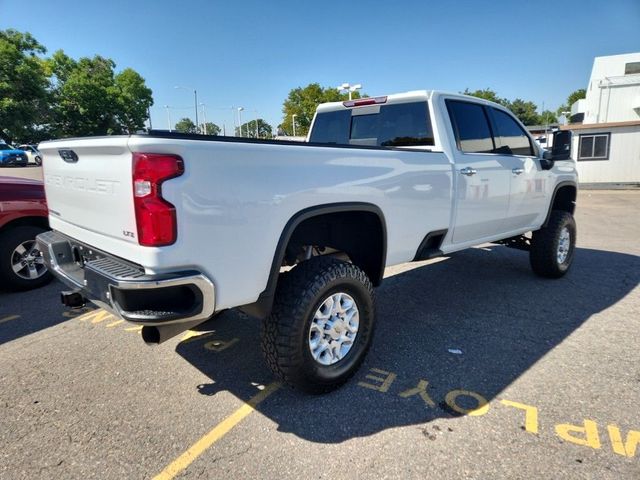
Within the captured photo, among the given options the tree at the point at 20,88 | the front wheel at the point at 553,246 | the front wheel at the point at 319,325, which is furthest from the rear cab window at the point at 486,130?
the tree at the point at 20,88

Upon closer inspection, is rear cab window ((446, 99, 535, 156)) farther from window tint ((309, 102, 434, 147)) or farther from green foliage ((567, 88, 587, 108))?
green foliage ((567, 88, 587, 108))

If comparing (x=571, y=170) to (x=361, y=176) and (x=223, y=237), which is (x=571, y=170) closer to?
(x=361, y=176)

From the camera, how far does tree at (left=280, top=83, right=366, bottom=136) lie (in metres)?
48.1

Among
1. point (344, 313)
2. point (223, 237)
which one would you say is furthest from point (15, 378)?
point (344, 313)

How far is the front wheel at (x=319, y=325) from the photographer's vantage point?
253cm

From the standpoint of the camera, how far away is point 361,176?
2.79 m

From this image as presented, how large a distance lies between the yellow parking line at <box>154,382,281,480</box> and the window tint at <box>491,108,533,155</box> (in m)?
3.27

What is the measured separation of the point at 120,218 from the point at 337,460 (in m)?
1.67

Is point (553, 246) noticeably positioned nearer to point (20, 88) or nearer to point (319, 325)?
point (319, 325)

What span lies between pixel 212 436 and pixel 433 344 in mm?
1921

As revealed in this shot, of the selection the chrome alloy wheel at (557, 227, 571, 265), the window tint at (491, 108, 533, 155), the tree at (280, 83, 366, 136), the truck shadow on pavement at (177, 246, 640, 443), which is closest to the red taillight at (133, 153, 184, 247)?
the truck shadow on pavement at (177, 246, 640, 443)

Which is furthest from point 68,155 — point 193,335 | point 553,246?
point 553,246

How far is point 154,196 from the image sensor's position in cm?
198

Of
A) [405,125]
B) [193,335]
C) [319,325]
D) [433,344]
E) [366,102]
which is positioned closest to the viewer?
[319,325]
